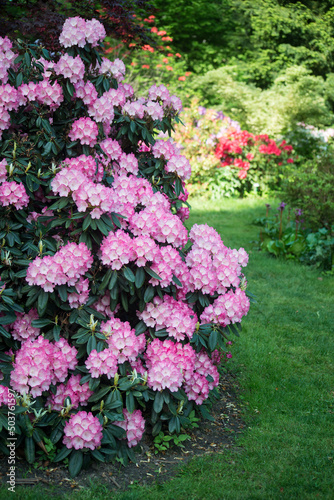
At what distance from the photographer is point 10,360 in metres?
2.30

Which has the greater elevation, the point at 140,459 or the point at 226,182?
the point at 140,459

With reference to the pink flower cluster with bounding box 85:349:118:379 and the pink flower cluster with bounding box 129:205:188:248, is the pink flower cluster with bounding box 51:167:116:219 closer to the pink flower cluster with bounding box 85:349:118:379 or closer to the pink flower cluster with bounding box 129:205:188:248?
the pink flower cluster with bounding box 129:205:188:248

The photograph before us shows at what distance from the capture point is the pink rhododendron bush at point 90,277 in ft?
7.25

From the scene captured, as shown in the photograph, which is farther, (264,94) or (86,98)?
(264,94)

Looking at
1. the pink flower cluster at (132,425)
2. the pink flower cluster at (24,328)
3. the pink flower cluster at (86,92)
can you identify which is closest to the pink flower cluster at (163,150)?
the pink flower cluster at (86,92)

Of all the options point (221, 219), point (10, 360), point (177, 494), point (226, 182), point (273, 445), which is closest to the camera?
point (177, 494)

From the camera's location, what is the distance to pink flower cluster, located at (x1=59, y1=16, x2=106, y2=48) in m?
2.49

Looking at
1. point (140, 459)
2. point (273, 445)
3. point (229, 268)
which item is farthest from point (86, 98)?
point (273, 445)

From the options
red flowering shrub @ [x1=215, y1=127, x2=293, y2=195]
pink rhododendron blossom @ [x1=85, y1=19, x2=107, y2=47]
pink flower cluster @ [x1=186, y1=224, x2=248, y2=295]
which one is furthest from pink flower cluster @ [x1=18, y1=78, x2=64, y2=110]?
red flowering shrub @ [x1=215, y1=127, x2=293, y2=195]

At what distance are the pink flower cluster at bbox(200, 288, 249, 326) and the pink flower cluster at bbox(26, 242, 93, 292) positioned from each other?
68cm

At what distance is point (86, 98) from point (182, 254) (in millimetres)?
940

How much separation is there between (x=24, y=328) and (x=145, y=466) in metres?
0.85

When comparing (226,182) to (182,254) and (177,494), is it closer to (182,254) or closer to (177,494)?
(182,254)

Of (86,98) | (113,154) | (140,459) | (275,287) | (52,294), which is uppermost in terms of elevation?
(86,98)
